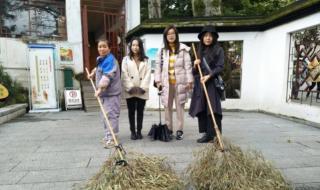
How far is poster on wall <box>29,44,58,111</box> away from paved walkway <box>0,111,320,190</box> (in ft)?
3.90

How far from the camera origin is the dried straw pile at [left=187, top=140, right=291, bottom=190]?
97.5 inches

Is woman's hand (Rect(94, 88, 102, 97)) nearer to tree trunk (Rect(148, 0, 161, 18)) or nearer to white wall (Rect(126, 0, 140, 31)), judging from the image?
white wall (Rect(126, 0, 140, 31))

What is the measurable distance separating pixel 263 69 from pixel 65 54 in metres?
6.15

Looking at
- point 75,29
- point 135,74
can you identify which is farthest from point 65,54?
point 135,74

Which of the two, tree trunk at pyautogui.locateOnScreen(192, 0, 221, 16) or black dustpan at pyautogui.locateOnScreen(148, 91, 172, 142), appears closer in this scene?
black dustpan at pyautogui.locateOnScreen(148, 91, 172, 142)

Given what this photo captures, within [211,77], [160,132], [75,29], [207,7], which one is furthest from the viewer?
[207,7]

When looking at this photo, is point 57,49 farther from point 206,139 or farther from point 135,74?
point 206,139

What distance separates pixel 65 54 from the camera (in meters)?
9.09

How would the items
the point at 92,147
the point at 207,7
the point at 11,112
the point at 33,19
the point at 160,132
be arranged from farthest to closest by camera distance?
the point at 207,7
the point at 33,19
the point at 11,112
the point at 160,132
the point at 92,147

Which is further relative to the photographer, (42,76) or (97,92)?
(42,76)

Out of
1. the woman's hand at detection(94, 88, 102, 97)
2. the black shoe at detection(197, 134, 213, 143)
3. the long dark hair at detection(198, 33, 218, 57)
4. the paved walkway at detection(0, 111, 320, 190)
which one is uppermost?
the long dark hair at detection(198, 33, 218, 57)

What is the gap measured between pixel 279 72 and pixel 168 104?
3642 millimetres

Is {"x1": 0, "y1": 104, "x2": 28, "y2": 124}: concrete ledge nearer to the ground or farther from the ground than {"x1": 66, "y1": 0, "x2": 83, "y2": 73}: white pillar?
nearer to the ground

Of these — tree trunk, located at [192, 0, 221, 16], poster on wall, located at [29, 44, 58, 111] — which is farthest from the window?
tree trunk, located at [192, 0, 221, 16]
